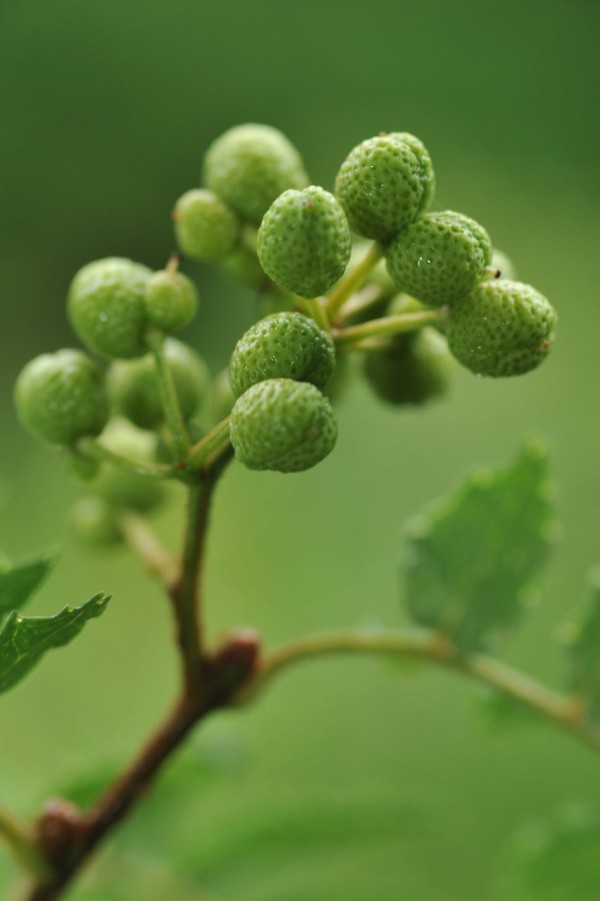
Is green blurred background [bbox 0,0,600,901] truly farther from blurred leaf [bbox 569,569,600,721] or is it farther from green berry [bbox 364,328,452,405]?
green berry [bbox 364,328,452,405]

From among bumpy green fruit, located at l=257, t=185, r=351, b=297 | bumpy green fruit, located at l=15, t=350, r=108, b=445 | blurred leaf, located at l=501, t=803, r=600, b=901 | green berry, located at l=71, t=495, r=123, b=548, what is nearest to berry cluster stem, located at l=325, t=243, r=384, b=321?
bumpy green fruit, located at l=257, t=185, r=351, b=297

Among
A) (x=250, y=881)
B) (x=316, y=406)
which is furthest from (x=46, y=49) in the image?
(x=316, y=406)

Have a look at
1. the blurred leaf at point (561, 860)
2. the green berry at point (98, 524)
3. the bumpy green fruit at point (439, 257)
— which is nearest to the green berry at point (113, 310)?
the bumpy green fruit at point (439, 257)

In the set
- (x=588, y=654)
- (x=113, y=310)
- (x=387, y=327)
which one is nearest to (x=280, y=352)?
(x=387, y=327)

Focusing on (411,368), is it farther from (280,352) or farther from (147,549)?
(147,549)

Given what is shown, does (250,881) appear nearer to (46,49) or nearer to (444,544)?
(444,544)

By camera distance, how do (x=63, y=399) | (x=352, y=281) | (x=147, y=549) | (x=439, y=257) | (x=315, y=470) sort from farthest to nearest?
1. (x=315, y=470)
2. (x=147, y=549)
3. (x=63, y=399)
4. (x=352, y=281)
5. (x=439, y=257)

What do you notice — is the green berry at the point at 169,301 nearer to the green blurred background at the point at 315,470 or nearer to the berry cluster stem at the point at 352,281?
the berry cluster stem at the point at 352,281
